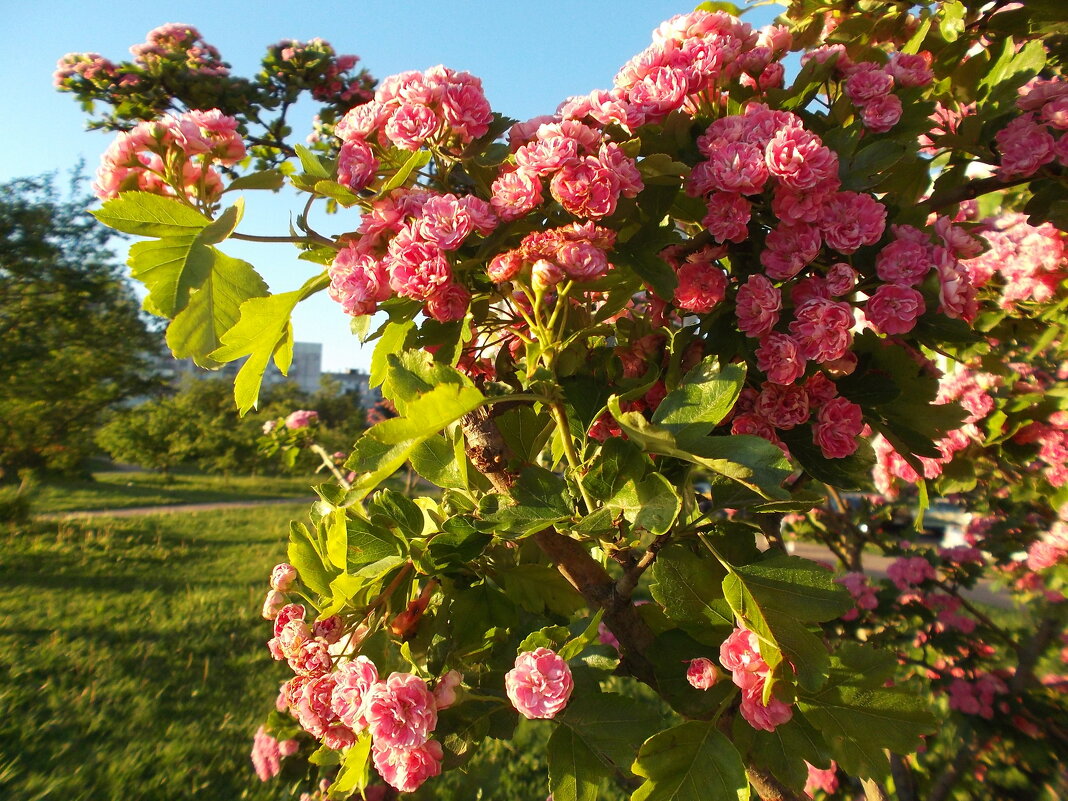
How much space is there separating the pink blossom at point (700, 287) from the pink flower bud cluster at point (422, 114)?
407 mm

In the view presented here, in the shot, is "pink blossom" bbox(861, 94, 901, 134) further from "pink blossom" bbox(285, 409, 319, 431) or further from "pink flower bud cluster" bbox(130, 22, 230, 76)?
"pink flower bud cluster" bbox(130, 22, 230, 76)

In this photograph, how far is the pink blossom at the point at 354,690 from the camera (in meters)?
0.89

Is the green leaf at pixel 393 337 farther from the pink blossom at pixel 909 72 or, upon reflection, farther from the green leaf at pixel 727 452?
the pink blossom at pixel 909 72

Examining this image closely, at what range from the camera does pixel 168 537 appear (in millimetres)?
9984

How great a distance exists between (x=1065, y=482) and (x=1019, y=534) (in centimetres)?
135

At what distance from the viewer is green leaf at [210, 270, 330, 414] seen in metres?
0.96

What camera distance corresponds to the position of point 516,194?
0.94 meters

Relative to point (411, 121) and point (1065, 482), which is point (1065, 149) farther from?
point (1065, 482)

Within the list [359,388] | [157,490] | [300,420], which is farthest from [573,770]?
[359,388]

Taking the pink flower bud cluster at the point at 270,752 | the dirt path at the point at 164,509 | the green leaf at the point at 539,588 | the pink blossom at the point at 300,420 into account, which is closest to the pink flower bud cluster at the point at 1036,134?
the green leaf at the point at 539,588

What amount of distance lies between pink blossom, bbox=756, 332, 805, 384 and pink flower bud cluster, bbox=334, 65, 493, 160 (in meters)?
0.57

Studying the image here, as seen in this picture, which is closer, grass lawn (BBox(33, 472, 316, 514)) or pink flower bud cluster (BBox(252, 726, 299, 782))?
pink flower bud cluster (BBox(252, 726, 299, 782))

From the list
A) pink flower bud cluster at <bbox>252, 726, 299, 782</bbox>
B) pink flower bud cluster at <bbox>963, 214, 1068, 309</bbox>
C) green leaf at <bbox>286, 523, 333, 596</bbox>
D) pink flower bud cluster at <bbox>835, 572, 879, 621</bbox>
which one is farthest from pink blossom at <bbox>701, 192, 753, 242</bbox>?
pink flower bud cluster at <bbox>835, 572, 879, 621</bbox>

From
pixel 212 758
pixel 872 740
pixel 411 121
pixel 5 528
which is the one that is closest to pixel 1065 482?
pixel 872 740
